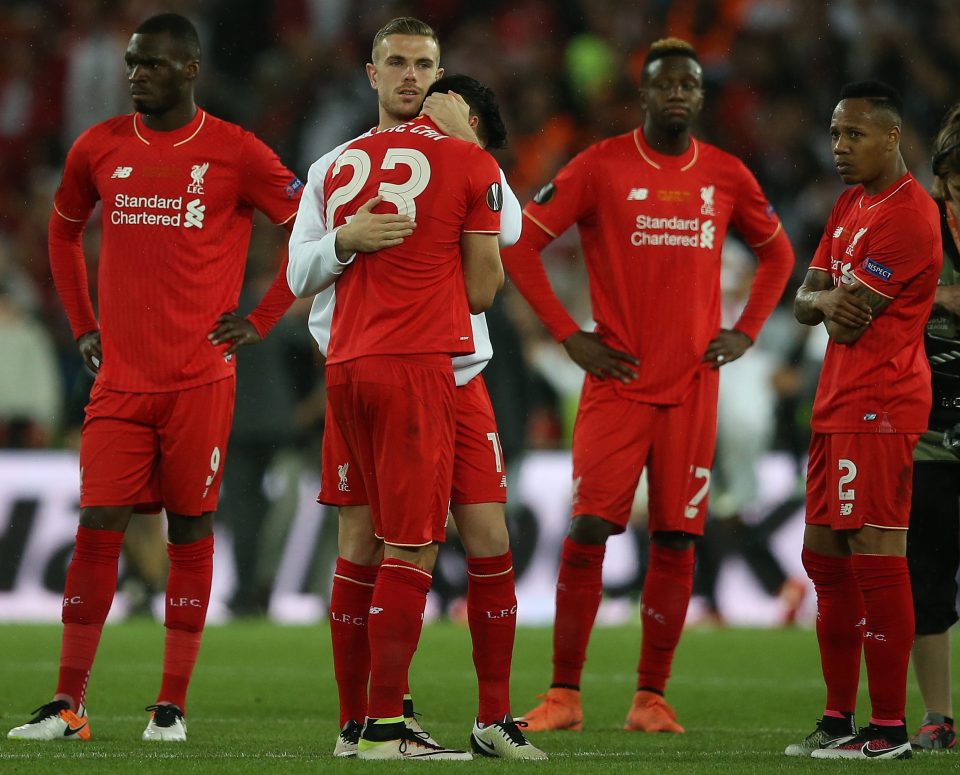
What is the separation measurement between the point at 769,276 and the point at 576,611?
5.79 ft

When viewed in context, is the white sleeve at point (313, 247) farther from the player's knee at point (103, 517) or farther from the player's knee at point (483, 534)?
the player's knee at point (103, 517)

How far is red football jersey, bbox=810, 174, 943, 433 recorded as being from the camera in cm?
577

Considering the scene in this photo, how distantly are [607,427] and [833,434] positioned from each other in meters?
1.27

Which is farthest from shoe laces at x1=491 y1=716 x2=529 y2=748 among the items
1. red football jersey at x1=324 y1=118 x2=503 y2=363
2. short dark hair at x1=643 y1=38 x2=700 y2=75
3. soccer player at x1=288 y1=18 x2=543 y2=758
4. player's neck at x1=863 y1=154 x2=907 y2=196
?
short dark hair at x1=643 y1=38 x2=700 y2=75

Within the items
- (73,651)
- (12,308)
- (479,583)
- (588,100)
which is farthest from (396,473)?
(588,100)

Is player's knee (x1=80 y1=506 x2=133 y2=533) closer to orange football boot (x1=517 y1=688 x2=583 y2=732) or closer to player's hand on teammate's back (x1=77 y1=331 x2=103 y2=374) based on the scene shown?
player's hand on teammate's back (x1=77 y1=331 x2=103 y2=374)

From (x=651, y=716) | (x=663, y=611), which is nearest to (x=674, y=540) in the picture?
(x=663, y=611)

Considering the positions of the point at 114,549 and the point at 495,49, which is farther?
the point at 495,49

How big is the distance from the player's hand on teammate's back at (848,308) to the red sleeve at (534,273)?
1598 millimetres

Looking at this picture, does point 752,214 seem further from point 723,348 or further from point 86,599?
point 86,599

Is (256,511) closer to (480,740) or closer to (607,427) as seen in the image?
(607,427)

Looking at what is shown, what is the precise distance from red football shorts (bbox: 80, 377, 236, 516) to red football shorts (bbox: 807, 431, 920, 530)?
2268 mm

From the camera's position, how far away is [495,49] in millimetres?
→ 15773

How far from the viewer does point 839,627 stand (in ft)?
20.0
